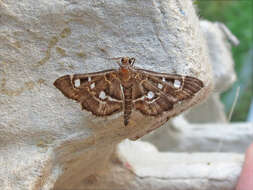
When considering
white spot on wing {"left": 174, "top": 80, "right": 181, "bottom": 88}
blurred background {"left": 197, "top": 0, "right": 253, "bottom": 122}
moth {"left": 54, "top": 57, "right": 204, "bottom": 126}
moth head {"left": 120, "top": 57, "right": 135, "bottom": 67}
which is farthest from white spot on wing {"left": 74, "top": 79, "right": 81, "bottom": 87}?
blurred background {"left": 197, "top": 0, "right": 253, "bottom": 122}

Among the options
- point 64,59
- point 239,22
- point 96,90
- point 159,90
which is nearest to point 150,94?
point 159,90

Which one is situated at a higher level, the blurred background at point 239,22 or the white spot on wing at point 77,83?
the white spot on wing at point 77,83

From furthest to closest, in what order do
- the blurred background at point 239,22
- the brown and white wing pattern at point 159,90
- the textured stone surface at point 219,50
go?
the blurred background at point 239,22, the textured stone surface at point 219,50, the brown and white wing pattern at point 159,90

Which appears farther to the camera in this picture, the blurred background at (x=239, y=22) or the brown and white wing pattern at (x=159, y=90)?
the blurred background at (x=239, y=22)

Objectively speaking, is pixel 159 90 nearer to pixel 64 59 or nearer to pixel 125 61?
pixel 125 61

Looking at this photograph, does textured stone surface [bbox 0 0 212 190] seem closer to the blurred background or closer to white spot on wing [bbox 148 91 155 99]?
white spot on wing [bbox 148 91 155 99]

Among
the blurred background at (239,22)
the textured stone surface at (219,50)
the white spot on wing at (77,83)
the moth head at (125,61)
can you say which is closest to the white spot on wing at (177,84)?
the moth head at (125,61)

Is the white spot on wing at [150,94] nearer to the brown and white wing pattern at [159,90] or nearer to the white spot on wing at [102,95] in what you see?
the brown and white wing pattern at [159,90]
